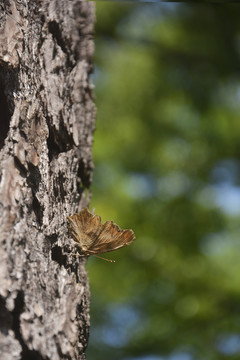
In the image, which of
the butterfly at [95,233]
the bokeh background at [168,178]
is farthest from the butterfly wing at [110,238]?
the bokeh background at [168,178]

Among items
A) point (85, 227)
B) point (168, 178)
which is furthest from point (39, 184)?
point (168, 178)

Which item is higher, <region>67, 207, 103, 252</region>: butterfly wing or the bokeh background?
the bokeh background

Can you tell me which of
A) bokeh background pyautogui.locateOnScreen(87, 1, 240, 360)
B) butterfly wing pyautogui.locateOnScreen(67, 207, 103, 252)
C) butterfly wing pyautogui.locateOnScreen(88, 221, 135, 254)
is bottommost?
butterfly wing pyautogui.locateOnScreen(67, 207, 103, 252)

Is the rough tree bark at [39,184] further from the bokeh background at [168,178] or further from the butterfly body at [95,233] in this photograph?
the bokeh background at [168,178]

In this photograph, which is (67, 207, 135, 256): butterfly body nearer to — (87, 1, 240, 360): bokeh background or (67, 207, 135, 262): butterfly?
(67, 207, 135, 262): butterfly

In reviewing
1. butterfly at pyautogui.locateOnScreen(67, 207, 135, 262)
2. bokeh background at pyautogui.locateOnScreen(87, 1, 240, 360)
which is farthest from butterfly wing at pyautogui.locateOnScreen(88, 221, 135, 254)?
bokeh background at pyautogui.locateOnScreen(87, 1, 240, 360)

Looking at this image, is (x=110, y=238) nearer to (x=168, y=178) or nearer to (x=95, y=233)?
(x=95, y=233)
